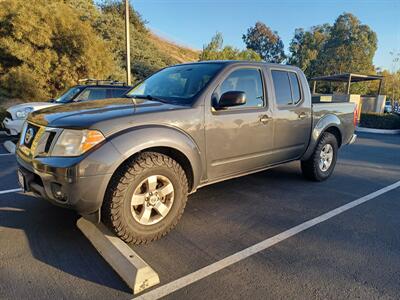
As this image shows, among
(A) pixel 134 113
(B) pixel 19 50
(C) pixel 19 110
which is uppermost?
(B) pixel 19 50

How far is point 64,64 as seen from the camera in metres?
15.0

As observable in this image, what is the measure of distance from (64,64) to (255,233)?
48.7 ft

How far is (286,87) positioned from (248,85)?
0.81 meters

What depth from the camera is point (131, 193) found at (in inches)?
107

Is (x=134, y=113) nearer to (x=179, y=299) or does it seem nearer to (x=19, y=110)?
(x=179, y=299)

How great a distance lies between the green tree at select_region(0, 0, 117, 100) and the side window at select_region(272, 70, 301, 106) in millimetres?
13524

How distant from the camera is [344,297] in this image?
224cm

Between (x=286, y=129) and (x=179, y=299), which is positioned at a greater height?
(x=286, y=129)

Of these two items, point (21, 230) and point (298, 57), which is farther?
point (298, 57)

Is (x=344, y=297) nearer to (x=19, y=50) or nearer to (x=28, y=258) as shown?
(x=28, y=258)

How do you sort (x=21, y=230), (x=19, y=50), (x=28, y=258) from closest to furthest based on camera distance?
(x=28, y=258) → (x=21, y=230) → (x=19, y=50)

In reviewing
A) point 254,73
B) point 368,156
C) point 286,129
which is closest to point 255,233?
point 286,129

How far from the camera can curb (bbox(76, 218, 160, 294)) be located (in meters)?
2.27

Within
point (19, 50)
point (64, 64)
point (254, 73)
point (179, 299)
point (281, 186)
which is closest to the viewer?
point (179, 299)
